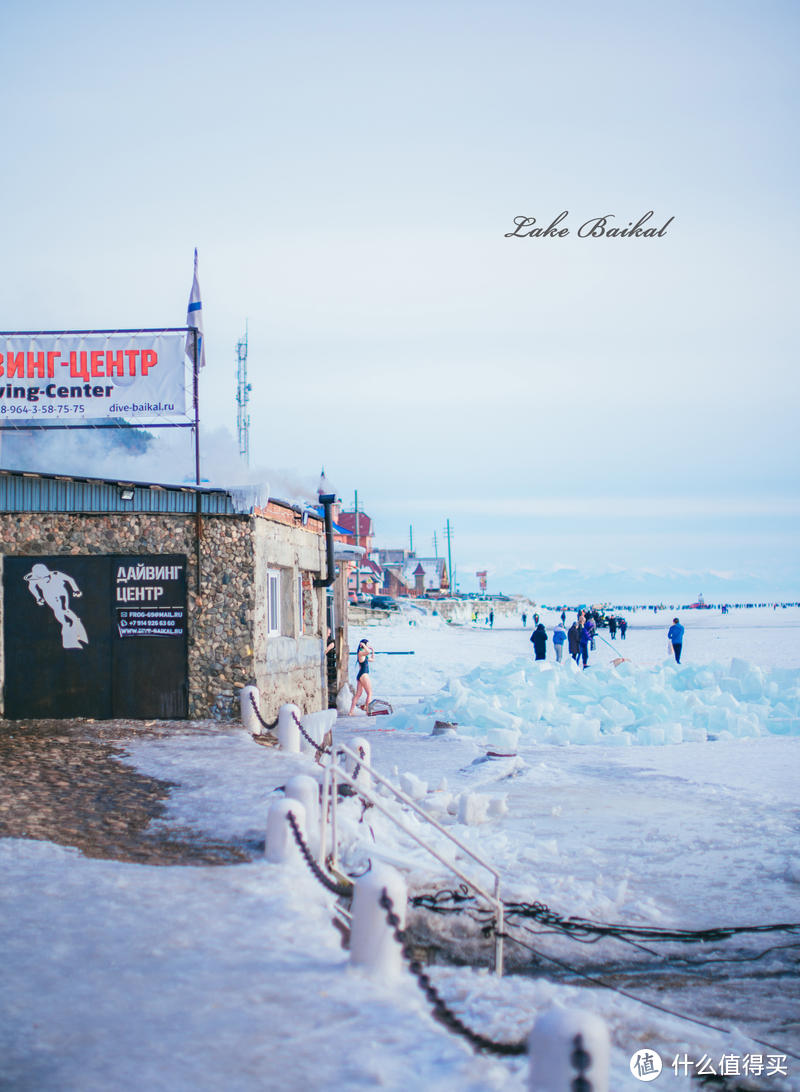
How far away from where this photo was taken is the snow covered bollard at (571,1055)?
3.43 metres

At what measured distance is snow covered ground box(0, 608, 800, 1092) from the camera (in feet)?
12.9

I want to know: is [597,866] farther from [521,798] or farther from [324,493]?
[324,493]

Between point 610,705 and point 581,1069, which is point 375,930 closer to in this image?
point 581,1069

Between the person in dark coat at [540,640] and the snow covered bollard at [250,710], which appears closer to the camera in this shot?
the snow covered bollard at [250,710]

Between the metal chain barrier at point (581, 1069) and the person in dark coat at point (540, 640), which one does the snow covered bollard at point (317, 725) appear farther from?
the person in dark coat at point (540, 640)

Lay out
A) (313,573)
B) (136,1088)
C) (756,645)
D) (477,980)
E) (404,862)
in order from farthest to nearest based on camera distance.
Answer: (756,645)
(313,573)
(404,862)
(477,980)
(136,1088)

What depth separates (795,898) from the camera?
7.88 metres

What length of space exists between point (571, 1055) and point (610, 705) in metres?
16.4

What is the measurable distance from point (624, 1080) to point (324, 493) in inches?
521

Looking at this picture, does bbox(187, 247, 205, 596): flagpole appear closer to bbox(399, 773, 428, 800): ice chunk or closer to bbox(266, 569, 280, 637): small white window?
bbox(266, 569, 280, 637): small white window

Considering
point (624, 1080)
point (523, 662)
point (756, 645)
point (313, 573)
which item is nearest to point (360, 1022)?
point (624, 1080)

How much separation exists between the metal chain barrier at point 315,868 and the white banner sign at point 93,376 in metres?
9.31

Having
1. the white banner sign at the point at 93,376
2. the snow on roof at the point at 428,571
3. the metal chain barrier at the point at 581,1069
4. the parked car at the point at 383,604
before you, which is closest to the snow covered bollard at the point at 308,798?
the metal chain barrier at the point at 581,1069

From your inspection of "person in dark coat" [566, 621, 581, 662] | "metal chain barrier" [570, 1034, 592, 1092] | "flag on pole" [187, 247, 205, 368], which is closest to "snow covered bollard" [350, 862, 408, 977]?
"metal chain barrier" [570, 1034, 592, 1092]
